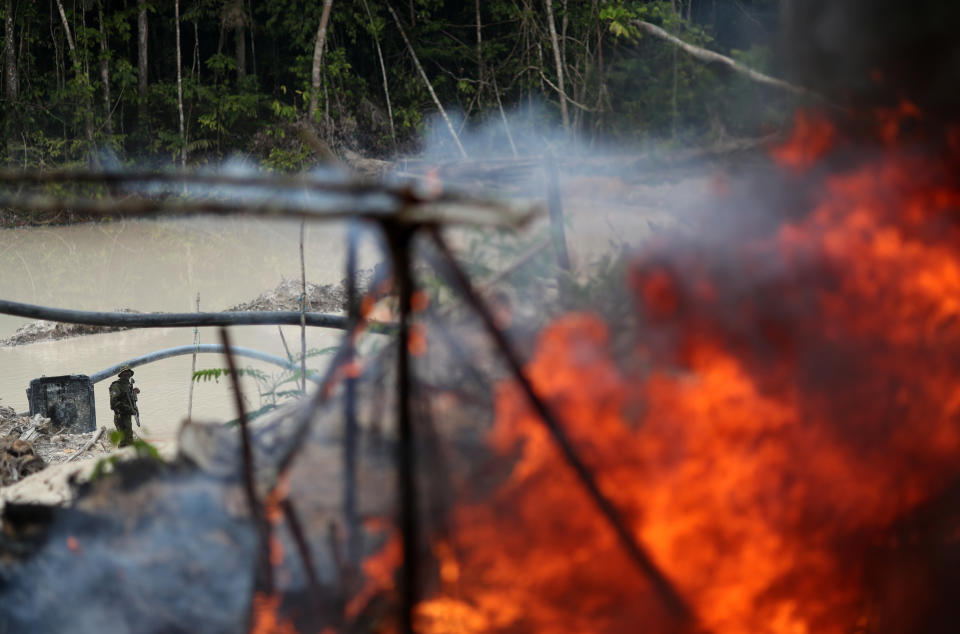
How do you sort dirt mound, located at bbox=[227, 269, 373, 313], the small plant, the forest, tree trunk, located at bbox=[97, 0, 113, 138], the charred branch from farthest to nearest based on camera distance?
1. tree trunk, located at bbox=[97, 0, 113, 138]
2. the forest
3. dirt mound, located at bbox=[227, 269, 373, 313]
4. the small plant
5. the charred branch

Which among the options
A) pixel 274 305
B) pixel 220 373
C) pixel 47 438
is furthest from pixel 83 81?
pixel 220 373

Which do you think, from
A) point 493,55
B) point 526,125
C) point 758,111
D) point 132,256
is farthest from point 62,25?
point 758,111

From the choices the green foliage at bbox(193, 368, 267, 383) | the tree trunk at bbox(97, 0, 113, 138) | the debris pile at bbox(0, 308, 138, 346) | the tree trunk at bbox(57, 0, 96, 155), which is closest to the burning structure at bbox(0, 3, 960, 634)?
the green foliage at bbox(193, 368, 267, 383)

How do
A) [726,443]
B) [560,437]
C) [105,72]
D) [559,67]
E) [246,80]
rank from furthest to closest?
[246,80], [105,72], [559,67], [726,443], [560,437]

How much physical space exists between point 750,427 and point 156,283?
44.0 ft

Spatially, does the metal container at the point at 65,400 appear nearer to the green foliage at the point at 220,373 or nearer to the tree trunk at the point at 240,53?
the green foliage at the point at 220,373

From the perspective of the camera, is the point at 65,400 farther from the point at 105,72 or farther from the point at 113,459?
the point at 105,72

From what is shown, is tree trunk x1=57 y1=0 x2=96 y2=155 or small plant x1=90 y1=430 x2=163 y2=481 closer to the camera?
small plant x1=90 y1=430 x2=163 y2=481

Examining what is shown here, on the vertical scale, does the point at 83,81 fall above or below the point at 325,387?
above

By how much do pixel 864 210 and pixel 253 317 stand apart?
305 cm

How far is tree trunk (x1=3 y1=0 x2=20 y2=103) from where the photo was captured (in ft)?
58.6

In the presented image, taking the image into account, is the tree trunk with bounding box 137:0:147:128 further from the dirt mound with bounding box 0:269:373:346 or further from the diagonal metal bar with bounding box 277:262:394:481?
the diagonal metal bar with bounding box 277:262:394:481

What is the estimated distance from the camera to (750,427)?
9.24 feet

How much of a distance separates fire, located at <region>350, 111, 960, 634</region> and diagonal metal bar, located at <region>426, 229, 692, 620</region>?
1.10 ft
